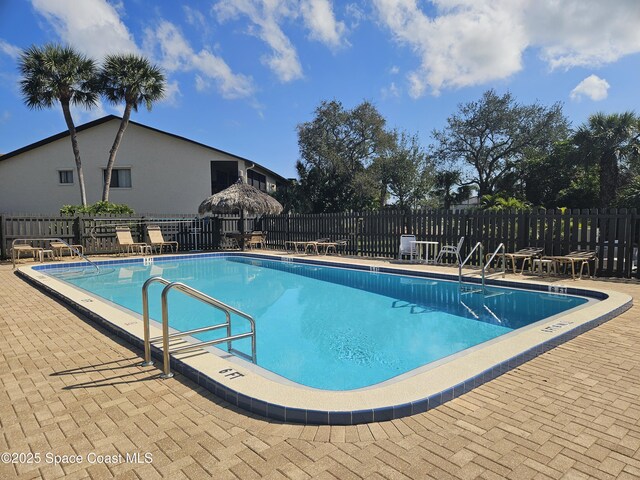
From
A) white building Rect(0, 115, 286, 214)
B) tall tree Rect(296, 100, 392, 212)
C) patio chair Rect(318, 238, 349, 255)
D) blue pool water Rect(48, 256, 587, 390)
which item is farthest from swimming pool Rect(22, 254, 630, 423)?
tall tree Rect(296, 100, 392, 212)

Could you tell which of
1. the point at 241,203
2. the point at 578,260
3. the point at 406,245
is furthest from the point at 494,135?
the point at 578,260

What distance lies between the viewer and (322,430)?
2.56m

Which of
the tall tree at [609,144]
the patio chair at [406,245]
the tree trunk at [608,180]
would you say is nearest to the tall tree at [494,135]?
the tall tree at [609,144]

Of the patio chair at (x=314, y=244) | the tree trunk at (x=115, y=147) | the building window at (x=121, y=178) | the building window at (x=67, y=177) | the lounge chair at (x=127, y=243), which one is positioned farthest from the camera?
the building window at (x=121, y=178)

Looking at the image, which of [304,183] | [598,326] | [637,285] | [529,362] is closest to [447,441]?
[529,362]

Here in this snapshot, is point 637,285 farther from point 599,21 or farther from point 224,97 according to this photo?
point 224,97

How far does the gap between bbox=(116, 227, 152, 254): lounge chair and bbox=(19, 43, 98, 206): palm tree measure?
5.54 m

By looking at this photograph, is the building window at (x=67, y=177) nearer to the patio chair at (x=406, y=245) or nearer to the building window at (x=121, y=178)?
the building window at (x=121, y=178)

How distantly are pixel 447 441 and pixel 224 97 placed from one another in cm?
2322

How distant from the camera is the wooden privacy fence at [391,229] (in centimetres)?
888

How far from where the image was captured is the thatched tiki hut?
55.1 ft

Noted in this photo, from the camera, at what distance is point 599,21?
9852 mm

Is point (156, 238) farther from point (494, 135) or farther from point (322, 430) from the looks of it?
point (494, 135)

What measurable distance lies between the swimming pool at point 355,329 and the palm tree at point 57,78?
1138 cm
